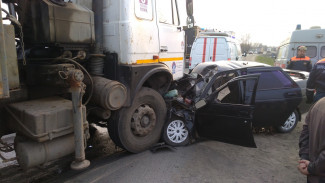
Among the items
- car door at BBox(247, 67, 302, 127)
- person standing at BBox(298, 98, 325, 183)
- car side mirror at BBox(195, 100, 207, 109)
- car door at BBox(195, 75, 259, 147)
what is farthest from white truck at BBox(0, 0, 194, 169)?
person standing at BBox(298, 98, 325, 183)

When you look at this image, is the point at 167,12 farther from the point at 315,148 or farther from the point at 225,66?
the point at 315,148

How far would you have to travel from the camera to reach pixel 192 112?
4484mm

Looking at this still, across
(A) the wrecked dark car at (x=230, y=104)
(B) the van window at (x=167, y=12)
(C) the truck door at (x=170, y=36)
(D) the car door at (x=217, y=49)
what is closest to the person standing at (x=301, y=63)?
(A) the wrecked dark car at (x=230, y=104)

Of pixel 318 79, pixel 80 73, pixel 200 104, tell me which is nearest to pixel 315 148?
pixel 200 104

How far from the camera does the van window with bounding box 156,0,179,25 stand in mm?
4324

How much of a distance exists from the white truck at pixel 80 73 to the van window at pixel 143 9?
0.02 meters

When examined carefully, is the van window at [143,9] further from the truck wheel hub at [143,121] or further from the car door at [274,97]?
the car door at [274,97]

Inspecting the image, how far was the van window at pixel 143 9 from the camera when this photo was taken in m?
3.76

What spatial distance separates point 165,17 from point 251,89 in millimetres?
1983

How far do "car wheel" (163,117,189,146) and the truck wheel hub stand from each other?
35cm

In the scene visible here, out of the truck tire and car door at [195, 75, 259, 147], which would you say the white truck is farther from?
car door at [195, 75, 259, 147]

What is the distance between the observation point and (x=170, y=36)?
15.1 feet

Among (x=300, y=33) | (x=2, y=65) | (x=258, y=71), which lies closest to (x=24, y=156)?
(x=2, y=65)

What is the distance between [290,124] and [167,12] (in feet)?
11.7
